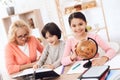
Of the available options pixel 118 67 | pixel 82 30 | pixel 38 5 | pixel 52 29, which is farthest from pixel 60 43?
pixel 38 5

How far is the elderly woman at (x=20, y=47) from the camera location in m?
2.43

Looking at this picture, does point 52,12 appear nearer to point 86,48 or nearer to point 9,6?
point 9,6

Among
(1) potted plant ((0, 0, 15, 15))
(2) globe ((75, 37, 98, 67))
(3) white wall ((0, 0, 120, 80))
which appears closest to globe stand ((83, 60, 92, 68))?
(2) globe ((75, 37, 98, 67))

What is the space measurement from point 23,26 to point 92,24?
102 centimetres

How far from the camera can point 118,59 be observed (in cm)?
158

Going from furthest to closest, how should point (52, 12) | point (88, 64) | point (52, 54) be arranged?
point (52, 12) < point (52, 54) < point (88, 64)

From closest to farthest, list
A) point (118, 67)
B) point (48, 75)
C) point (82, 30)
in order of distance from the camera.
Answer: point (118, 67)
point (48, 75)
point (82, 30)

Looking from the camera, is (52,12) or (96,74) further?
(52,12)

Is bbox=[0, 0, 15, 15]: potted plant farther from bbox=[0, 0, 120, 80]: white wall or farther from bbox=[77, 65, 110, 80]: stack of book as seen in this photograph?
bbox=[77, 65, 110, 80]: stack of book

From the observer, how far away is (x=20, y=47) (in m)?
2.50

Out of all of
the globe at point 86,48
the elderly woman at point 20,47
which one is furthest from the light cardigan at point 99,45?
the elderly woman at point 20,47

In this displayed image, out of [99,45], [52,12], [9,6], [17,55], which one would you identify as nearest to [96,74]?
[99,45]

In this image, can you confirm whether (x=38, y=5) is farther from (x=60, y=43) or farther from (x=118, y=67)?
(x=118, y=67)

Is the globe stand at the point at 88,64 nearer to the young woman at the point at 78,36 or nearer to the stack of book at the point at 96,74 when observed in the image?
the young woman at the point at 78,36
